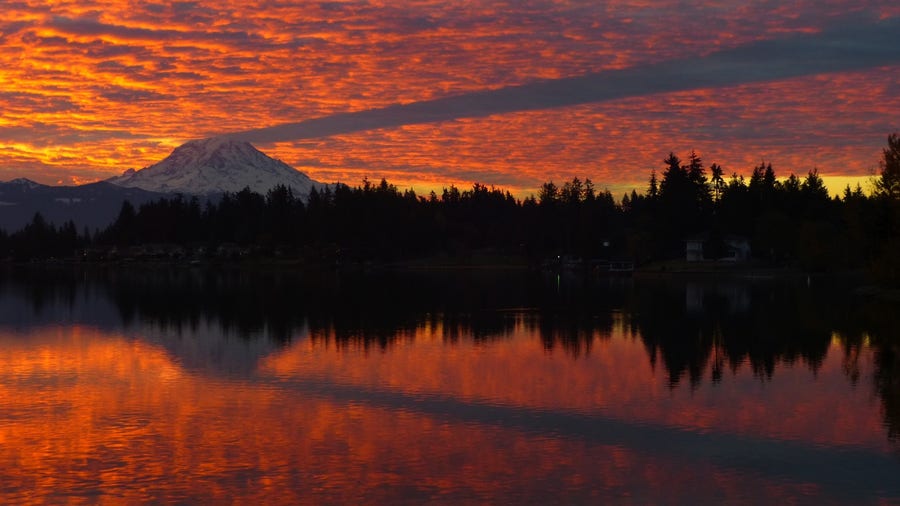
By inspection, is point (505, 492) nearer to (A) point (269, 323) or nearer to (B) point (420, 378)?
(B) point (420, 378)

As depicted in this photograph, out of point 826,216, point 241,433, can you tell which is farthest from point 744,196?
point 241,433

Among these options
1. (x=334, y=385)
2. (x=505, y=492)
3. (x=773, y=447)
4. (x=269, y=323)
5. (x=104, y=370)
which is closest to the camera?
(x=505, y=492)

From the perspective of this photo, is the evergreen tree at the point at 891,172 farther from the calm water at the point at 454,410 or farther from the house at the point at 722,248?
the house at the point at 722,248

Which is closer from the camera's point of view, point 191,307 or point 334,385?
point 334,385

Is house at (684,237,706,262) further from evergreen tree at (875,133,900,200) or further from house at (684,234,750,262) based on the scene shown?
A: evergreen tree at (875,133,900,200)

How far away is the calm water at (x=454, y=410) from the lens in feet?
81.5

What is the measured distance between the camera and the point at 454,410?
35062 mm

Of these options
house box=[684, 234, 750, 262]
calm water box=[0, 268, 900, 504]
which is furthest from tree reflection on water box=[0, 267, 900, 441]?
house box=[684, 234, 750, 262]

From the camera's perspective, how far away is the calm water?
24.8 m

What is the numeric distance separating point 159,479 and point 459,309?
5968cm

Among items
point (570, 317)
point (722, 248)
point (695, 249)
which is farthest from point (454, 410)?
point (722, 248)

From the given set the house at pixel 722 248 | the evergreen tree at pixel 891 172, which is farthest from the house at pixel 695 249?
the evergreen tree at pixel 891 172

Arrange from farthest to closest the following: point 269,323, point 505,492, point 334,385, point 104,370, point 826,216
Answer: point 826,216
point 269,323
point 104,370
point 334,385
point 505,492

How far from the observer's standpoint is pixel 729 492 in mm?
24016
